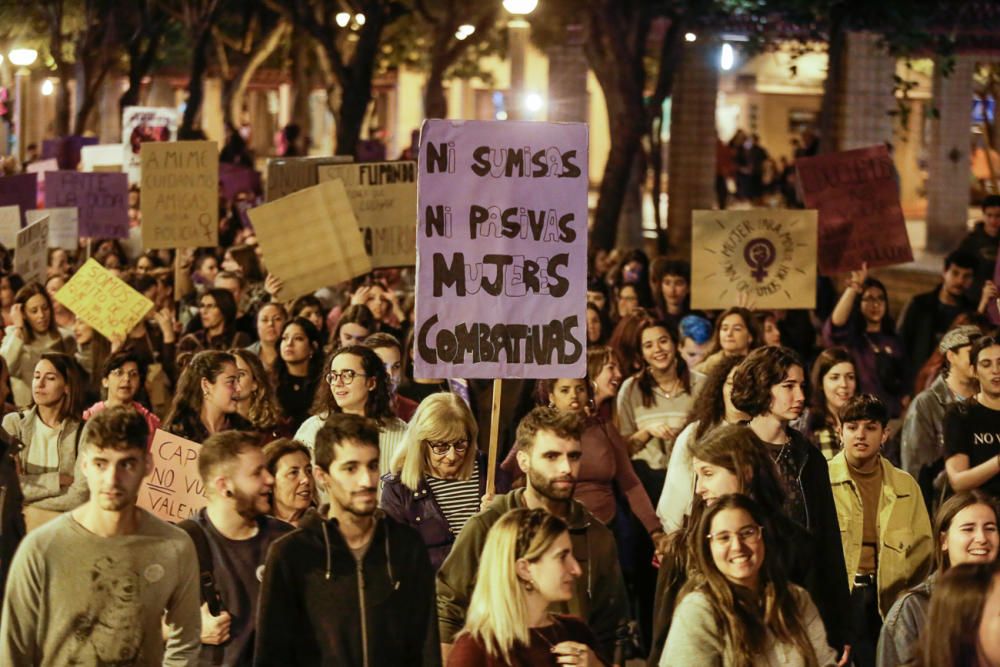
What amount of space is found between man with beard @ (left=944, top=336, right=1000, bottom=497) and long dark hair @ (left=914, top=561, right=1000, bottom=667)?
11.0ft

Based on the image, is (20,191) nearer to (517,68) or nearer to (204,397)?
(204,397)

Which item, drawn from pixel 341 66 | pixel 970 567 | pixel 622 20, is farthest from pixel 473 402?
pixel 341 66

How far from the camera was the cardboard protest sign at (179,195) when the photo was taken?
1516 centimetres

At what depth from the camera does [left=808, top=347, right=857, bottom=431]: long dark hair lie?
9.12 meters

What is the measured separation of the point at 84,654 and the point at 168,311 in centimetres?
776

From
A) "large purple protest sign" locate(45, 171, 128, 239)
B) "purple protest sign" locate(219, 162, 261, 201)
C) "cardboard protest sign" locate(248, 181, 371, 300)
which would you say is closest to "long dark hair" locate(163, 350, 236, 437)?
"cardboard protest sign" locate(248, 181, 371, 300)

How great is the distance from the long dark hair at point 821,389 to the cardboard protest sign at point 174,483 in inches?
110

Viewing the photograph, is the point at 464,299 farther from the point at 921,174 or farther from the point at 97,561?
the point at 921,174

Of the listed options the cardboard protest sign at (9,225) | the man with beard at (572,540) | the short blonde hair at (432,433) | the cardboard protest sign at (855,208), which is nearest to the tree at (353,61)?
the cardboard protest sign at (9,225)

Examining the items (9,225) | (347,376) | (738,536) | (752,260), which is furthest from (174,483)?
(9,225)

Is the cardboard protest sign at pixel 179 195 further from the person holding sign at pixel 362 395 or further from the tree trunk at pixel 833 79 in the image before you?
the tree trunk at pixel 833 79

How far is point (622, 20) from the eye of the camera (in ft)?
73.7

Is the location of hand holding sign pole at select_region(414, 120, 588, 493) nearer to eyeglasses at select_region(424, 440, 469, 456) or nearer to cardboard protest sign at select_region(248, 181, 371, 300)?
eyeglasses at select_region(424, 440, 469, 456)

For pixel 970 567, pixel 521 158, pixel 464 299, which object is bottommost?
pixel 970 567
